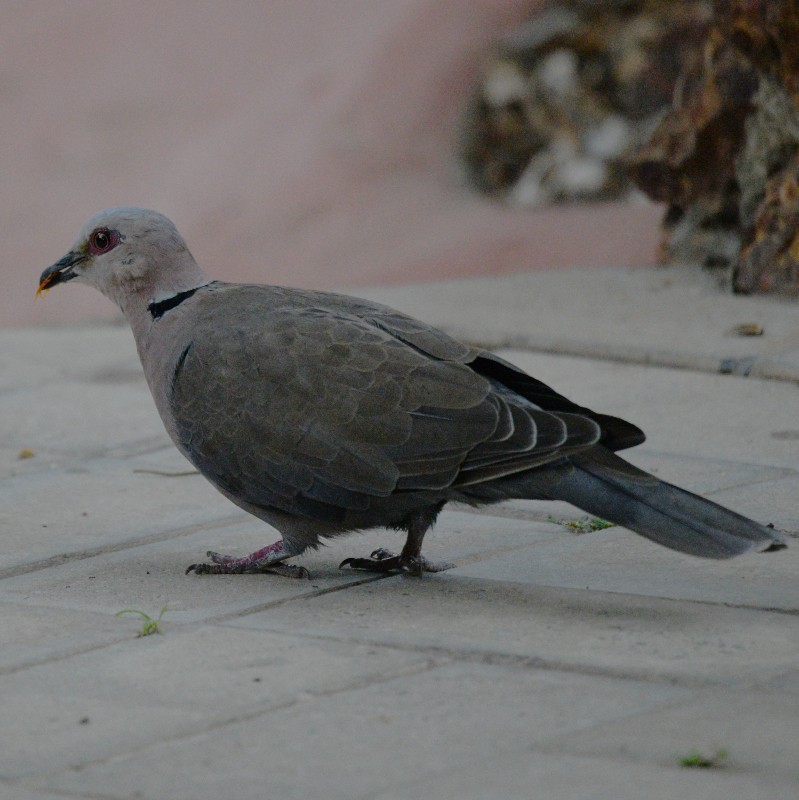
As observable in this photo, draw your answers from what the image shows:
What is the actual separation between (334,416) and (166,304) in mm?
709

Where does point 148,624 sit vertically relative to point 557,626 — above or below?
above

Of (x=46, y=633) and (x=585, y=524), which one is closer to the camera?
(x=46, y=633)

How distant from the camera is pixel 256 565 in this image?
3850 millimetres

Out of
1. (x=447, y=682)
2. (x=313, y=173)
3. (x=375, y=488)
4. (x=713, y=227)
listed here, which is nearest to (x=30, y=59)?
(x=313, y=173)

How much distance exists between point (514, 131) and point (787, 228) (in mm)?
3646

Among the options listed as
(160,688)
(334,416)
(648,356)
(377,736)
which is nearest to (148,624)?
(160,688)

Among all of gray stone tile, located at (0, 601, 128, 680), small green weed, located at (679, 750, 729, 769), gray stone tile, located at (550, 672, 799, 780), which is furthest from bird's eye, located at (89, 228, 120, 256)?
small green weed, located at (679, 750, 729, 769)

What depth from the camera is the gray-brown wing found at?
138 inches

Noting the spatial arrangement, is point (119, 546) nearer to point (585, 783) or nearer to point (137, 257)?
point (137, 257)

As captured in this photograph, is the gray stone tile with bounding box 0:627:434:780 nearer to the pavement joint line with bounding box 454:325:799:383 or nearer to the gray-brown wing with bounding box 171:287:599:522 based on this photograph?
the gray-brown wing with bounding box 171:287:599:522

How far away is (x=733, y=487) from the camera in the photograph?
14.5 feet

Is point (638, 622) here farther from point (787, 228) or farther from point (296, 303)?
point (787, 228)

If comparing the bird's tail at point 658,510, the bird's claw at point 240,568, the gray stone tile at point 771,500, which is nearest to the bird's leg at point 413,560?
the bird's claw at point 240,568

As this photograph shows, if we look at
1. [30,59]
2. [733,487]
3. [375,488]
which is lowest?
[733,487]
